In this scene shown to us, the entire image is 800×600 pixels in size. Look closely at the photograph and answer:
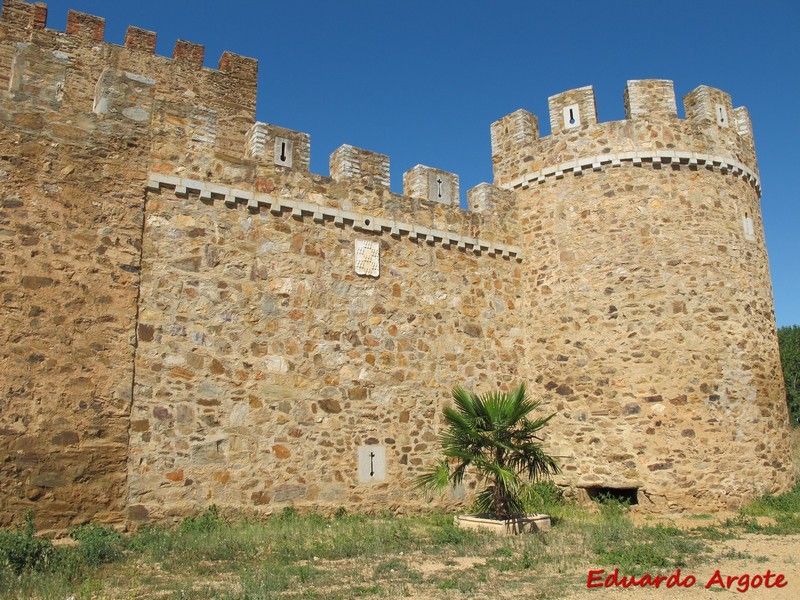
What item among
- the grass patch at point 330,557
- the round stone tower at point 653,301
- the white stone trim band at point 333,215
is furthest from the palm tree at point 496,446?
the white stone trim band at point 333,215

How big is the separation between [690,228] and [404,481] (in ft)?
21.6

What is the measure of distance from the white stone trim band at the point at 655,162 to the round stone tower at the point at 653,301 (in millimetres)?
25

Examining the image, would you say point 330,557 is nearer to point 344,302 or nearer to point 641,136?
point 344,302

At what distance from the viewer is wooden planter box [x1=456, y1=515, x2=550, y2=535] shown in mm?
8836

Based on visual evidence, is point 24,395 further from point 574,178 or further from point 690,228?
point 690,228

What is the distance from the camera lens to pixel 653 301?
38.4 ft

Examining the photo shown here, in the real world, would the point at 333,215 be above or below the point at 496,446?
above

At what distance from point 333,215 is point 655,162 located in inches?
232

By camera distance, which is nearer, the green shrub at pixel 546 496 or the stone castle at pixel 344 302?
the stone castle at pixel 344 302

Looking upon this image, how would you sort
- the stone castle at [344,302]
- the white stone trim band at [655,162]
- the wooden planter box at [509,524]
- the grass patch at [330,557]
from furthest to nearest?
the white stone trim band at [655,162] < the wooden planter box at [509,524] < the stone castle at [344,302] < the grass patch at [330,557]

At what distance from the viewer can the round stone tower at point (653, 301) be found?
36.9 ft

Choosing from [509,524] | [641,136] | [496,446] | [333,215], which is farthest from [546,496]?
[641,136]

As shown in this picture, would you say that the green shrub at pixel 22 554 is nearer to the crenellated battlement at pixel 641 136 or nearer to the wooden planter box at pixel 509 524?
the wooden planter box at pixel 509 524

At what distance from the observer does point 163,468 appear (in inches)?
347
